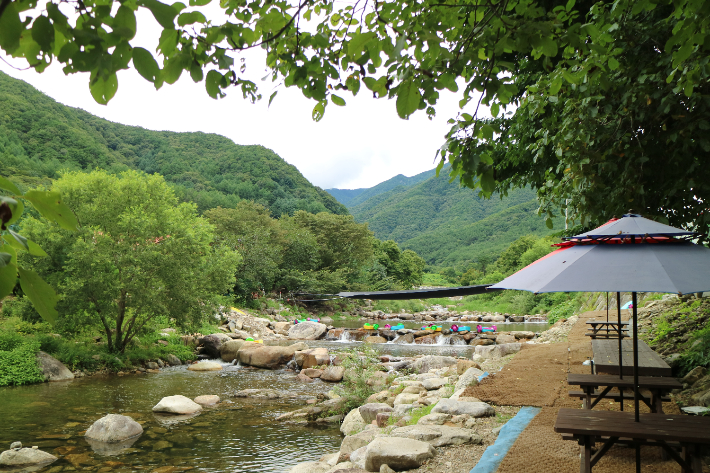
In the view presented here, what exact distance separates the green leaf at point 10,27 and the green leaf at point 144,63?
23 cm

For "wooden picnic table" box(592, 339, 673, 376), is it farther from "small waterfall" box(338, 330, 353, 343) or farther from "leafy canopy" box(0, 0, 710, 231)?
"small waterfall" box(338, 330, 353, 343)

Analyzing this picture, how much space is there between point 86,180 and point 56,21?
1525 centimetres

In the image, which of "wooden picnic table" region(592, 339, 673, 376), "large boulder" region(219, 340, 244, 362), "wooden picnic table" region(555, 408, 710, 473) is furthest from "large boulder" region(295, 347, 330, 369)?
"wooden picnic table" region(555, 408, 710, 473)

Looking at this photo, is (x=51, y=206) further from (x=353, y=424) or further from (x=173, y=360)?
A: (x=173, y=360)

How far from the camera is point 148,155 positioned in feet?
217

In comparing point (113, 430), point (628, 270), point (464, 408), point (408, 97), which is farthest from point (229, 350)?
point (408, 97)

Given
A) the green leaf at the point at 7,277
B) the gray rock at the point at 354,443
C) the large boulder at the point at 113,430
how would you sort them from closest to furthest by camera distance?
the green leaf at the point at 7,277
the gray rock at the point at 354,443
the large boulder at the point at 113,430

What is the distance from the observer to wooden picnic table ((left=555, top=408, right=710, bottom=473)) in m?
2.93

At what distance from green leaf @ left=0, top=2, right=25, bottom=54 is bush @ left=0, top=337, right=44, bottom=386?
1272 centimetres

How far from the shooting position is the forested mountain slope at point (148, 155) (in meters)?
47.3

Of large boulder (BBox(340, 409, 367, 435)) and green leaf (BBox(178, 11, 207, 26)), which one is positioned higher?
green leaf (BBox(178, 11, 207, 26))

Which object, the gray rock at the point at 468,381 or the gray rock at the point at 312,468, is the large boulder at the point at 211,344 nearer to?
the gray rock at the point at 468,381

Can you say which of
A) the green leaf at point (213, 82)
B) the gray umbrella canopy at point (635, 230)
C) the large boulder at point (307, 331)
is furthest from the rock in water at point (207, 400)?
the large boulder at point (307, 331)

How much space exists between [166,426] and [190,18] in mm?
8376
